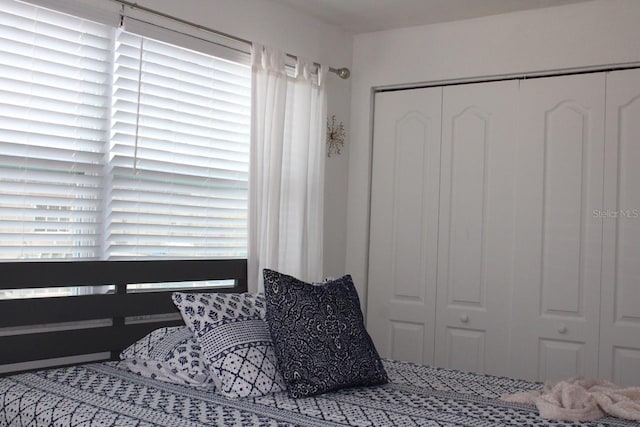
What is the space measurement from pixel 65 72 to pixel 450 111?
206cm

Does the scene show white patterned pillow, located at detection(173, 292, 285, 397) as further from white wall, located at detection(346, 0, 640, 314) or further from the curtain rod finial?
the curtain rod finial

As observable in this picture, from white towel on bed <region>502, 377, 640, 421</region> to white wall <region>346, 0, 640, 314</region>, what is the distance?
1.80 meters

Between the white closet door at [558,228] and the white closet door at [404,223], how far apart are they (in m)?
0.49

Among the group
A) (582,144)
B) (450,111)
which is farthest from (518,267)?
(450,111)

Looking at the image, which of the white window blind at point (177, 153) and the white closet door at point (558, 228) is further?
the white closet door at point (558, 228)

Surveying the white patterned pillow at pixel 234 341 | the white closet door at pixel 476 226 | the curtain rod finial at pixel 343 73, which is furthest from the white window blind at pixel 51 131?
the white closet door at pixel 476 226

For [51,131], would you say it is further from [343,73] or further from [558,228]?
[558,228]

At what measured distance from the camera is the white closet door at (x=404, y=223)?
152 inches

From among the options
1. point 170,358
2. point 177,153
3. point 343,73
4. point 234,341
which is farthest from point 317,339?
point 343,73

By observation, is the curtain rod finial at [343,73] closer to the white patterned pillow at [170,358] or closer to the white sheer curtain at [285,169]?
the white sheer curtain at [285,169]

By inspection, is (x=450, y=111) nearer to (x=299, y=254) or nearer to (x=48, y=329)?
(x=299, y=254)

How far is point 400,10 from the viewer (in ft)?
12.1

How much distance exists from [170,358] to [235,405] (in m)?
0.43

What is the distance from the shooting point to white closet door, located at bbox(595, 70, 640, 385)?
3.30m
